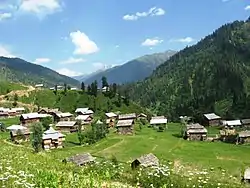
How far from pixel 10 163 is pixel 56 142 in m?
86.7

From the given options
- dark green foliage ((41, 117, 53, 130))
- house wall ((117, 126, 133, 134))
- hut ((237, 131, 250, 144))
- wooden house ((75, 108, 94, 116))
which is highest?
wooden house ((75, 108, 94, 116))

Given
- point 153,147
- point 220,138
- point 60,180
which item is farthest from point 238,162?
point 60,180

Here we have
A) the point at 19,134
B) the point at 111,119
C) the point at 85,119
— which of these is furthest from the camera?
the point at 111,119

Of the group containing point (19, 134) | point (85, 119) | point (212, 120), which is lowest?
point (19, 134)

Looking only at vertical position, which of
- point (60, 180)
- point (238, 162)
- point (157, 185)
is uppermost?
point (60, 180)

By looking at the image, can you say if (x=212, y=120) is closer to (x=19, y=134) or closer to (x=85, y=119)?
(x=85, y=119)

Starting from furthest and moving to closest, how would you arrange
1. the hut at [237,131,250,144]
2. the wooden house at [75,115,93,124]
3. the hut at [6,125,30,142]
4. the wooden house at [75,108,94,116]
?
1. the wooden house at [75,108,94,116]
2. the wooden house at [75,115,93,124]
3. the hut at [237,131,250,144]
4. the hut at [6,125,30,142]

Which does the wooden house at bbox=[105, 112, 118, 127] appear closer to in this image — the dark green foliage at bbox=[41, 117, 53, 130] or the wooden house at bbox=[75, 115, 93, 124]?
the wooden house at bbox=[75, 115, 93, 124]

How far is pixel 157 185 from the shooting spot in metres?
18.1

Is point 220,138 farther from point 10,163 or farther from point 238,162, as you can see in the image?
point 10,163

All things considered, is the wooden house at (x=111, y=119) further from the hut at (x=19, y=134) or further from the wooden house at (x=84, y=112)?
the hut at (x=19, y=134)

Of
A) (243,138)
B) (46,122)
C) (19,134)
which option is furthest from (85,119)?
(243,138)

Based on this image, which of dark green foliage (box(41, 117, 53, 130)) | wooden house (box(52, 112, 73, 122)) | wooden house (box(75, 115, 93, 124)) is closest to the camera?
dark green foliage (box(41, 117, 53, 130))

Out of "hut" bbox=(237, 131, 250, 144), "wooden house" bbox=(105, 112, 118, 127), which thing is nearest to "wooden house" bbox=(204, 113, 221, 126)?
"wooden house" bbox=(105, 112, 118, 127)
